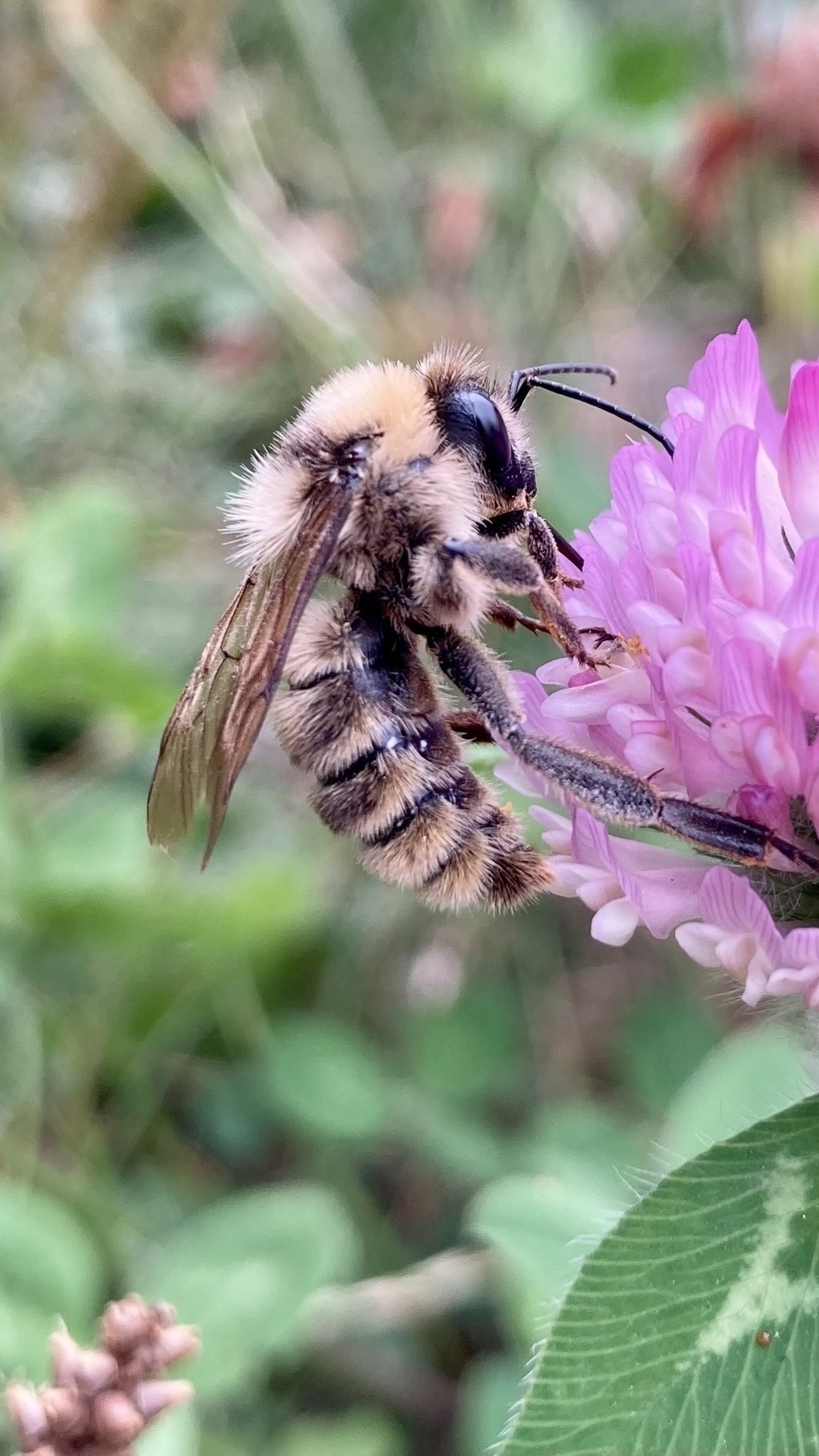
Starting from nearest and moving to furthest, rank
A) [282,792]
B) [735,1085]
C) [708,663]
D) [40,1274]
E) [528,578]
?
1. [708,663]
2. [528,578]
3. [40,1274]
4. [735,1085]
5. [282,792]

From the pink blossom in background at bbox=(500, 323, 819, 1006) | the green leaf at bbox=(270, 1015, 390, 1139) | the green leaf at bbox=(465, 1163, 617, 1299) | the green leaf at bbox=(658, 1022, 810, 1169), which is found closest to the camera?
the pink blossom in background at bbox=(500, 323, 819, 1006)

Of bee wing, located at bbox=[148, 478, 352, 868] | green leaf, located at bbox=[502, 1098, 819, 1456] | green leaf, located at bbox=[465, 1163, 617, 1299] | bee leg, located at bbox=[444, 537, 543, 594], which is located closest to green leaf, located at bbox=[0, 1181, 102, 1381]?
green leaf, located at bbox=[465, 1163, 617, 1299]

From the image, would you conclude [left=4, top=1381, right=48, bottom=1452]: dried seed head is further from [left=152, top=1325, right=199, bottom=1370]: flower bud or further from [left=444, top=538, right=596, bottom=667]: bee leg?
[left=444, top=538, right=596, bottom=667]: bee leg

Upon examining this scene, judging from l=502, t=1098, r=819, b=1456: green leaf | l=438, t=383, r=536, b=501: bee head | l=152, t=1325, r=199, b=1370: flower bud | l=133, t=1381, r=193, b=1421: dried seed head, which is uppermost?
l=438, t=383, r=536, b=501: bee head

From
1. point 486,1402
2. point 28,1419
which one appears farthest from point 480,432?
point 486,1402

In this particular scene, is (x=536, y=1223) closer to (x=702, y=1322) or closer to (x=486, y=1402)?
(x=486, y=1402)

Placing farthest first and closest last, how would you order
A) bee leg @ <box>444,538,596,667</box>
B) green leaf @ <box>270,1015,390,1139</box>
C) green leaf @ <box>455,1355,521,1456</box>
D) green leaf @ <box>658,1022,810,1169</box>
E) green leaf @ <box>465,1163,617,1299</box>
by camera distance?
green leaf @ <box>270,1015,390,1139</box>, green leaf @ <box>455,1355,521,1456</box>, green leaf @ <box>658,1022,810,1169</box>, green leaf @ <box>465,1163,617,1299</box>, bee leg @ <box>444,538,596,667</box>

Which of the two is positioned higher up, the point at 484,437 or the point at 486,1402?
the point at 484,437

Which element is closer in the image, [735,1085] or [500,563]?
[500,563]
